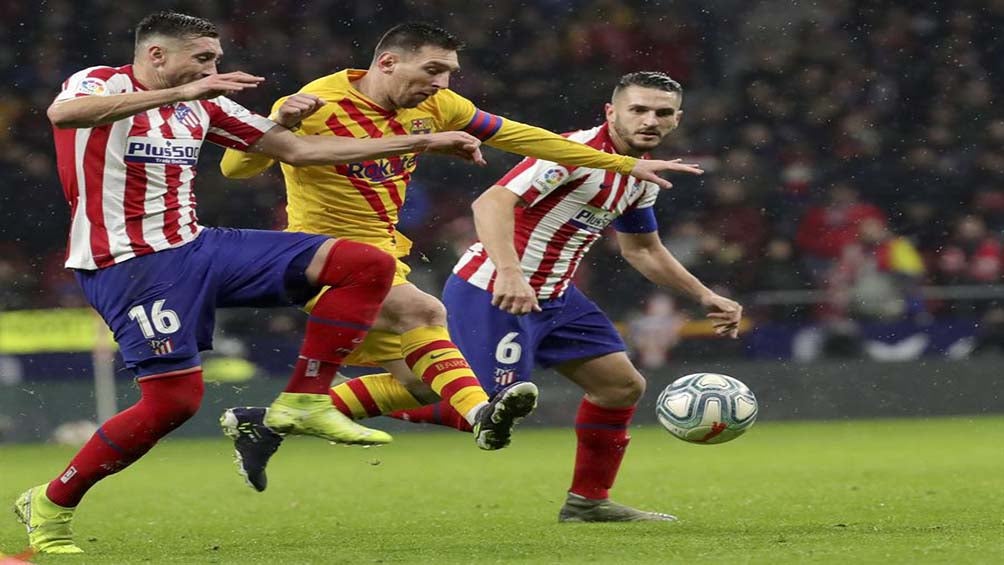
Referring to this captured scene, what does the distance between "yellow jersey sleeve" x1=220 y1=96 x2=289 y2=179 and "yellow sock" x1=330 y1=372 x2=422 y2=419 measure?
103 centimetres

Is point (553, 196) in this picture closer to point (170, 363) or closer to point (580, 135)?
point (580, 135)

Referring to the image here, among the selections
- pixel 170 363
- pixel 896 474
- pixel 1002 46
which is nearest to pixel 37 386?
pixel 896 474

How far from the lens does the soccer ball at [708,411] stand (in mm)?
6820

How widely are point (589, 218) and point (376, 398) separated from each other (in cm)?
121

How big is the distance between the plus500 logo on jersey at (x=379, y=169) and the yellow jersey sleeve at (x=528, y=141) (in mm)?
239

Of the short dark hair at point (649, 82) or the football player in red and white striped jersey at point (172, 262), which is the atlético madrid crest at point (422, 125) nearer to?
the football player in red and white striped jersey at point (172, 262)

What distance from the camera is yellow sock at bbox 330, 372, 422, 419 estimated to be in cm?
686

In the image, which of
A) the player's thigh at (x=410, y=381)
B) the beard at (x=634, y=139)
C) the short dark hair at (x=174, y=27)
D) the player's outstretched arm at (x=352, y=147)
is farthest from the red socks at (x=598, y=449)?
the short dark hair at (x=174, y=27)

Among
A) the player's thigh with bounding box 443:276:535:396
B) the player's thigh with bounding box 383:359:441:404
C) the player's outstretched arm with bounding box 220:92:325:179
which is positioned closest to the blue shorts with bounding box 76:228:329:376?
the player's outstretched arm with bounding box 220:92:325:179

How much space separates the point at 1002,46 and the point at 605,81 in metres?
4.25

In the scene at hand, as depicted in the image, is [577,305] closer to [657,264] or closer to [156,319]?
[657,264]

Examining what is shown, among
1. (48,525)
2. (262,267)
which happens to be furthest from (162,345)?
(48,525)

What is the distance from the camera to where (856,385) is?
46.4 feet

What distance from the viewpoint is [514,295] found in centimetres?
627
